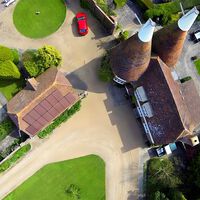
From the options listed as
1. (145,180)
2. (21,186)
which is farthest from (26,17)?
(145,180)

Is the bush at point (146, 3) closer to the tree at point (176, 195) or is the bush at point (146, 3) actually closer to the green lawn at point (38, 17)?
the green lawn at point (38, 17)

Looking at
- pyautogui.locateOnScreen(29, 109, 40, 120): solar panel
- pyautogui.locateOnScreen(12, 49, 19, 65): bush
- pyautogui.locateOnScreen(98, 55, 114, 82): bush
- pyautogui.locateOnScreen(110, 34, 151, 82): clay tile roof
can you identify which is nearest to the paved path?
pyautogui.locateOnScreen(12, 49, 19, 65): bush

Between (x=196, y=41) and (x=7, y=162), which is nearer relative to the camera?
(x=7, y=162)

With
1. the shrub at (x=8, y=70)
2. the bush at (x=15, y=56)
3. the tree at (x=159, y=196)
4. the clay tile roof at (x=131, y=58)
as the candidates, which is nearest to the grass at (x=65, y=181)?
the tree at (x=159, y=196)

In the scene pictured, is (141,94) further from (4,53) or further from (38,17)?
(4,53)

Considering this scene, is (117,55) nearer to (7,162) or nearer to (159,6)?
(159,6)

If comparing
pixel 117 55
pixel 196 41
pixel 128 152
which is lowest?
pixel 128 152
